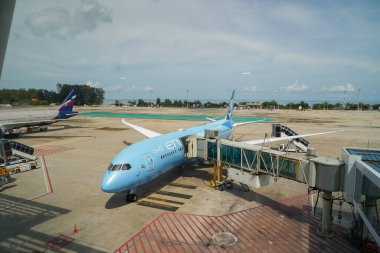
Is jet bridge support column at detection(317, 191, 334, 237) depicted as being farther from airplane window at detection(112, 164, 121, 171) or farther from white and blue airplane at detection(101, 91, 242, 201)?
airplane window at detection(112, 164, 121, 171)

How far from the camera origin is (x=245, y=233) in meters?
16.7

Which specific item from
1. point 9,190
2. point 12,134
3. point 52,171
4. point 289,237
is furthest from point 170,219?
point 12,134

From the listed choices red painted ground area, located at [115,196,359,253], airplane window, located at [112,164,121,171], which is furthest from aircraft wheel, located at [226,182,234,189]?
airplane window, located at [112,164,121,171]

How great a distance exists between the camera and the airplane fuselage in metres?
19.0

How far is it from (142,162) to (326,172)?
42.8 ft

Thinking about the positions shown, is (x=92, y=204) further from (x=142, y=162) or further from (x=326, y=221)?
(x=326, y=221)

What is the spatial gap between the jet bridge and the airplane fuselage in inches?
173

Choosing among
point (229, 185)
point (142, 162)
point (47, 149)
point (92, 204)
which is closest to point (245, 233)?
point (229, 185)

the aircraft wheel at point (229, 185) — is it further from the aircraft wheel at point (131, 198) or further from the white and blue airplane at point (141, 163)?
the aircraft wheel at point (131, 198)

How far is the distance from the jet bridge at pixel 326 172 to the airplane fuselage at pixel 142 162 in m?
4.40

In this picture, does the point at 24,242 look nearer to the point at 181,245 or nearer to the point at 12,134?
the point at 181,245

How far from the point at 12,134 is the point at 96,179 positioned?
127 ft

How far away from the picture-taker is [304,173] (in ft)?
52.6

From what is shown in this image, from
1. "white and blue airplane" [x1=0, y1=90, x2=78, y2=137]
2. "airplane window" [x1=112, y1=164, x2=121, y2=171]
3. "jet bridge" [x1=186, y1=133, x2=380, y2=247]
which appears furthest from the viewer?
"white and blue airplane" [x1=0, y1=90, x2=78, y2=137]
